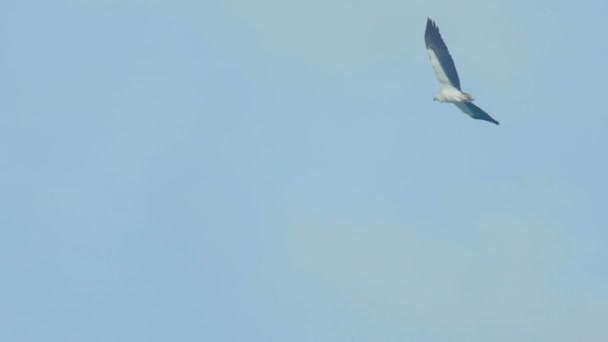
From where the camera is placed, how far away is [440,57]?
590ft

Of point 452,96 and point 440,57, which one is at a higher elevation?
point 440,57

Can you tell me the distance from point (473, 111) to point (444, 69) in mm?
4483

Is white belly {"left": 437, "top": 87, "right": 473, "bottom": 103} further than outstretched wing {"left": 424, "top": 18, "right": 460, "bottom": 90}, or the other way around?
outstretched wing {"left": 424, "top": 18, "right": 460, "bottom": 90}

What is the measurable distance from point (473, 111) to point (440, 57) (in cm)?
549

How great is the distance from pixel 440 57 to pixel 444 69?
3.51ft

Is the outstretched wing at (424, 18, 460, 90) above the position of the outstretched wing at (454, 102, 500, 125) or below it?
above

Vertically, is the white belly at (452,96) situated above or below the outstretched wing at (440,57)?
below

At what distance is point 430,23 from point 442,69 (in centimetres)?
408

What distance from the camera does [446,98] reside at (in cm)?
18038

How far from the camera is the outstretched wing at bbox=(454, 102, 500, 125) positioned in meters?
180

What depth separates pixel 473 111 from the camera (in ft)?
594

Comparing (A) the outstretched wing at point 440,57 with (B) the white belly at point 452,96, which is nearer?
(B) the white belly at point 452,96

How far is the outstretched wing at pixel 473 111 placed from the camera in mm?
180000

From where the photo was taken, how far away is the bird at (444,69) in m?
180
